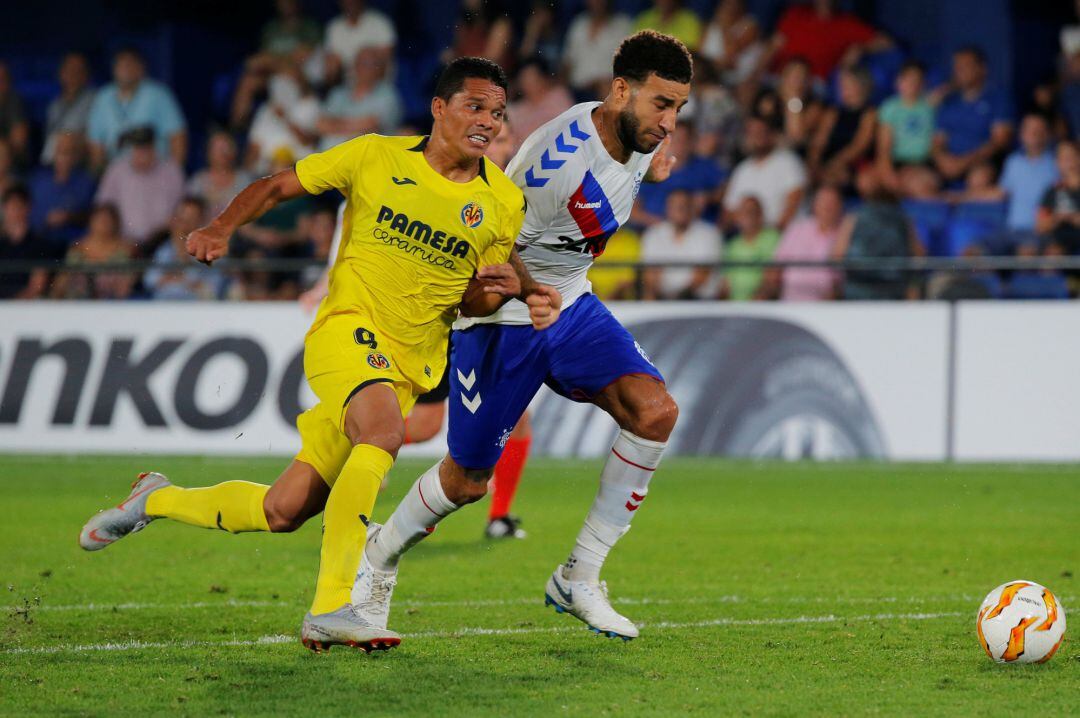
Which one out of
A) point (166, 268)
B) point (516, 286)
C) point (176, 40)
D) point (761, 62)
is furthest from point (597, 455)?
point (176, 40)

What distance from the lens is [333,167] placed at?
5.79m

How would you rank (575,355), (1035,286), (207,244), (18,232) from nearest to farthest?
(207,244) → (575,355) → (1035,286) → (18,232)

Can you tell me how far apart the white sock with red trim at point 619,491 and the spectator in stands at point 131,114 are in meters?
11.9

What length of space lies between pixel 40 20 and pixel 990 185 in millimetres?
12612

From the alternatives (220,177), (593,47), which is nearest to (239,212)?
(220,177)

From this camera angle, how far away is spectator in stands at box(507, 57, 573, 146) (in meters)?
15.7

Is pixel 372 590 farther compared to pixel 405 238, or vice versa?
pixel 372 590

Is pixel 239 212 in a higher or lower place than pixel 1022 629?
higher

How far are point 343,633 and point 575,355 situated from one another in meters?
1.74

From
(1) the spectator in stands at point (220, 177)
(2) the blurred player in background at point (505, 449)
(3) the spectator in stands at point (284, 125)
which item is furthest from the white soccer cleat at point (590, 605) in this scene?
(3) the spectator in stands at point (284, 125)

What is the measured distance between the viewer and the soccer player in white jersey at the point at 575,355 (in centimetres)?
614

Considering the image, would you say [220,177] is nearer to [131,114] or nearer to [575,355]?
[131,114]

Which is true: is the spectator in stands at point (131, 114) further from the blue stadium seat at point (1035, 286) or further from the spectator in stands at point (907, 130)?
the blue stadium seat at point (1035, 286)

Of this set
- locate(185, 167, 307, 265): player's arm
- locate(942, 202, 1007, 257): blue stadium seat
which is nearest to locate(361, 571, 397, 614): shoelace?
locate(185, 167, 307, 265): player's arm
